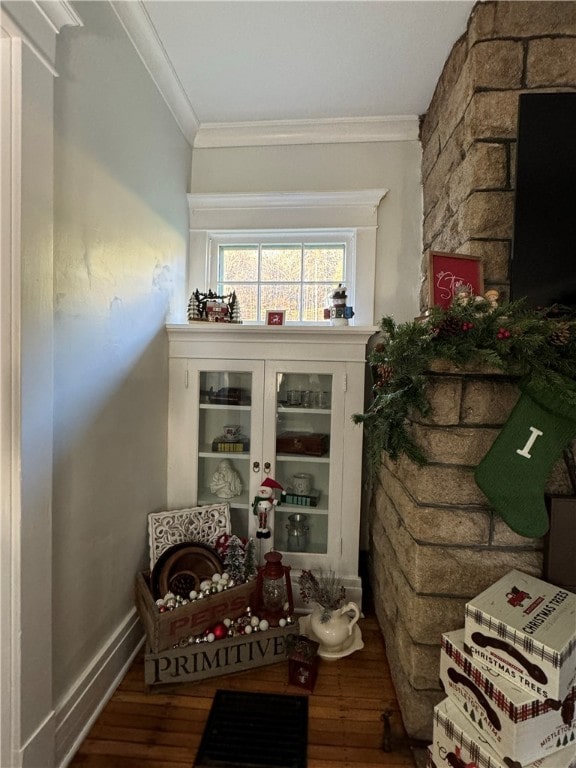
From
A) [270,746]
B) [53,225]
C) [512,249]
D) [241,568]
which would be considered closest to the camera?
[53,225]

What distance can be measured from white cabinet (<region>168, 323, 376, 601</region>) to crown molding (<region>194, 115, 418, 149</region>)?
108cm

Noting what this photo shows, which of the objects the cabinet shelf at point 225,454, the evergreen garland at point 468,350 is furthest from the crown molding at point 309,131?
the cabinet shelf at point 225,454

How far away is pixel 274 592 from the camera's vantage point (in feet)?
5.60

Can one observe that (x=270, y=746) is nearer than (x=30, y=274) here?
No

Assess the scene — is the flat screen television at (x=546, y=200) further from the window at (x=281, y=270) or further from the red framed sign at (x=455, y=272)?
the window at (x=281, y=270)

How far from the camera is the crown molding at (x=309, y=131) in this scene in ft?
6.94

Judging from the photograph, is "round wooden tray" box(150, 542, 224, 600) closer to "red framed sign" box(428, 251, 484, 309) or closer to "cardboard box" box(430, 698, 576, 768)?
"cardboard box" box(430, 698, 576, 768)

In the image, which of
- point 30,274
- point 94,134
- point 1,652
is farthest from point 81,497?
point 94,134

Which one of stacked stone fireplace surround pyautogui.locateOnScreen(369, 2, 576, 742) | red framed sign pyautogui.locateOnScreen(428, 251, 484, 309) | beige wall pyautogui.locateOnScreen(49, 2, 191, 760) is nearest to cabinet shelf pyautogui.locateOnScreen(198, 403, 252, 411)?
beige wall pyautogui.locateOnScreen(49, 2, 191, 760)

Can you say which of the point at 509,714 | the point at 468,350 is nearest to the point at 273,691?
the point at 509,714

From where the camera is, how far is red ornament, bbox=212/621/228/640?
1.57m

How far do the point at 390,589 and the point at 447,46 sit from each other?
2.24m

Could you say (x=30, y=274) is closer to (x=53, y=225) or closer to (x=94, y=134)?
(x=53, y=225)

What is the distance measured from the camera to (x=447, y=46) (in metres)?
1.64
